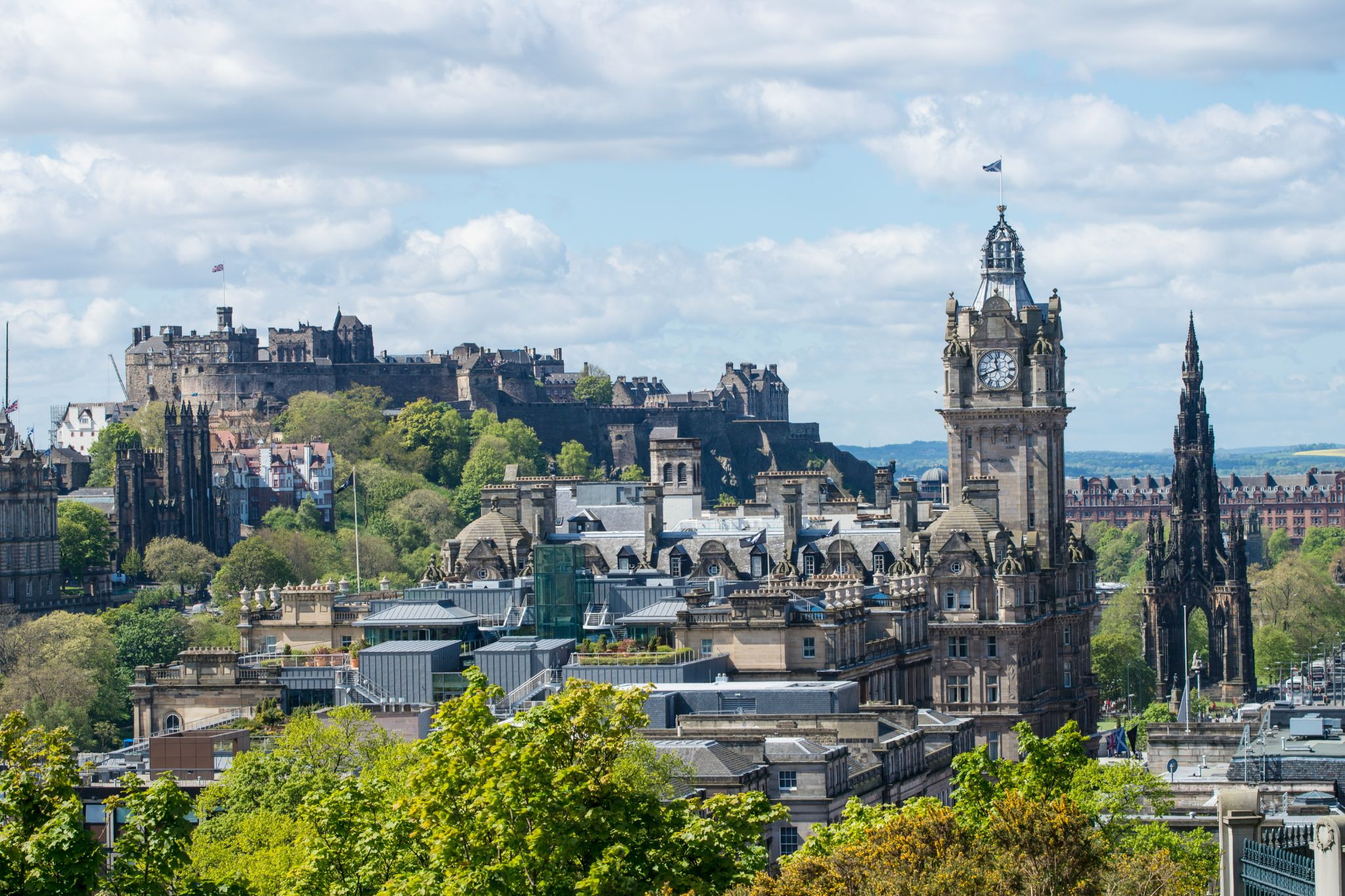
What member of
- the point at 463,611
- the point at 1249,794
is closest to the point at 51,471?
the point at 463,611

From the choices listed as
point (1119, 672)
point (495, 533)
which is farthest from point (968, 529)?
point (1119, 672)

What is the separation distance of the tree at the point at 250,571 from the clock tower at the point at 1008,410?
61030 millimetres

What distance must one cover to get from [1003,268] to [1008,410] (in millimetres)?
7378

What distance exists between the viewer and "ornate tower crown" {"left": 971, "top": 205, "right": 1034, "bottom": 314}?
418 feet

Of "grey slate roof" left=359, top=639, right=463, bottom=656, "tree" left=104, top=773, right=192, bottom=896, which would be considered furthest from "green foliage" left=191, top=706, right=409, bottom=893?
"grey slate roof" left=359, top=639, right=463, bottom=656

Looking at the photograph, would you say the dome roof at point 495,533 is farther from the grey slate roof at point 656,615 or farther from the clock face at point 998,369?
the clock face at point 998,369

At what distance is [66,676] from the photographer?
130m

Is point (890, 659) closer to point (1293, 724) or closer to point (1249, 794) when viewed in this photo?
point (1293, 724)

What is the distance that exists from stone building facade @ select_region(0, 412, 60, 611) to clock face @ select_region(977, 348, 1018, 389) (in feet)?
224

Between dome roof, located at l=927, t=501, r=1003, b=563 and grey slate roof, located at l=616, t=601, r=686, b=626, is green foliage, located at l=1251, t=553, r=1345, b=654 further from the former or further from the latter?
grey slate roof, located at l=616, t=601, r=686, b=626

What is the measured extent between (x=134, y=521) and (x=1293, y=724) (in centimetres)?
12870

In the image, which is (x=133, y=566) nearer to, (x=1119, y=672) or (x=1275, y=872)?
(x=1119, y=672)

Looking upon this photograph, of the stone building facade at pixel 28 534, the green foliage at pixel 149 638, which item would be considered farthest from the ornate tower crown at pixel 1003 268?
the stone building facade at pixel 28 534

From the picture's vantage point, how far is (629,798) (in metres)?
51.8
